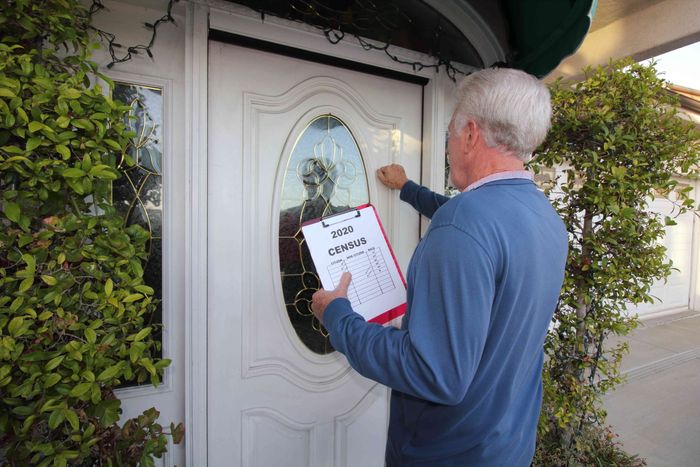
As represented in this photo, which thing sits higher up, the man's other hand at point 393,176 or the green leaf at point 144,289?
the man's other hand at point 393,176

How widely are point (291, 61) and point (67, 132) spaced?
0.99 meters

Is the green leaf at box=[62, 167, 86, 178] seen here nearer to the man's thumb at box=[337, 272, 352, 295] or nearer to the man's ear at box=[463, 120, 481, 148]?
the man's thumb at box=[337, 272, 352, 295]

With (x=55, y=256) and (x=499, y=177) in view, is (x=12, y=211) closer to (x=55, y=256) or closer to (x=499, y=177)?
(x=55, y=256)

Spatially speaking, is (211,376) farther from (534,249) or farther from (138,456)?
(534,249)

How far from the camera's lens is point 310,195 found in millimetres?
1747

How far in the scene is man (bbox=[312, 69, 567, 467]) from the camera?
0.84m

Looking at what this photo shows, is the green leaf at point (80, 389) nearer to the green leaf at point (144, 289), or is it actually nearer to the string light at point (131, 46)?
the green leaf at point (144, 289)

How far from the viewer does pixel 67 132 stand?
95cm

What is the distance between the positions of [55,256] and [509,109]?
125 centimetres

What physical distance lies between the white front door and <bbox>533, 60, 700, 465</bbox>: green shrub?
908 millimetres

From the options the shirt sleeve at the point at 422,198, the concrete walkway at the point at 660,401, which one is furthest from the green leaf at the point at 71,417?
the concrete walkway at the point at 660,401

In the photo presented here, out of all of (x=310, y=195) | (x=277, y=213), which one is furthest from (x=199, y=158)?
(x=310, y=195)

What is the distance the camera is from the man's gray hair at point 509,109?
3.16 feet

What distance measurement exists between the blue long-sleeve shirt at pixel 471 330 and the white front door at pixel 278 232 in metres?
0.67
